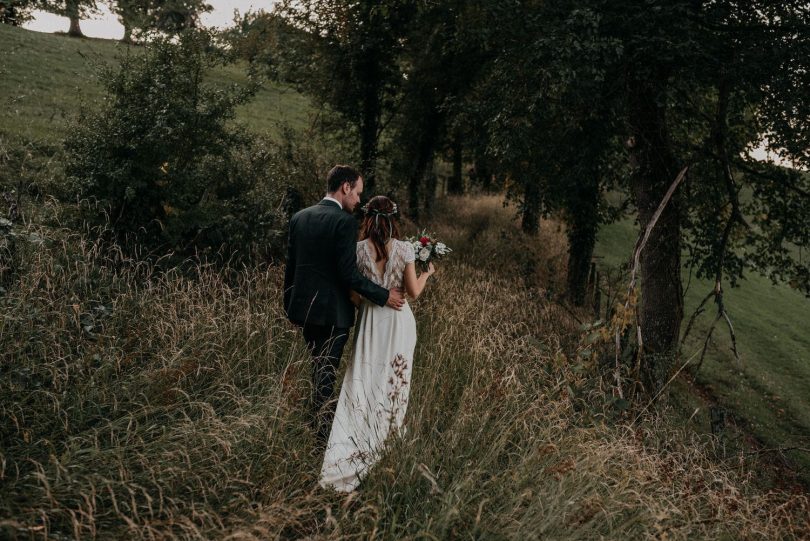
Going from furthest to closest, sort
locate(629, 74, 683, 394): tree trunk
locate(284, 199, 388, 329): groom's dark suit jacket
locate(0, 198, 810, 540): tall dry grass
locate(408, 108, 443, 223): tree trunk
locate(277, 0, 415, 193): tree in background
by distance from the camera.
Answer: locate(408, 108, 443, 223): tree trunk < locate(277, 0, 415, 193): tree in background < locate(629, 74, 683, 394): tree trunk < locate(284, 199, 388, 329): groom's dark suit jacket < locate(0, 198, 810, 540): tall dry grass

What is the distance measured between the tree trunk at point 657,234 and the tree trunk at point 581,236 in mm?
2829

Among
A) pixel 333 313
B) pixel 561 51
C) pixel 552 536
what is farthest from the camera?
pixel 561 51

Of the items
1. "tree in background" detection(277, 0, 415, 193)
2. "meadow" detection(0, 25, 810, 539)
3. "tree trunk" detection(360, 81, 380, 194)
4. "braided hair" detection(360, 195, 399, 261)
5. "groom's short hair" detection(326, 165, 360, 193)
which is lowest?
"meadow" detection(0, 25, 810, 539)

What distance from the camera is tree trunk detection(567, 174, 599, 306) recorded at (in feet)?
43.4

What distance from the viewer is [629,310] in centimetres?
596

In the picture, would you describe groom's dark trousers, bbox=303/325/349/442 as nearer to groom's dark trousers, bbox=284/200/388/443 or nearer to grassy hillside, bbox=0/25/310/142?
groom's dark trousers, bbox=284/200/388/443

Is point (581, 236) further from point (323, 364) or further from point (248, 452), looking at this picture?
point (248, 452)

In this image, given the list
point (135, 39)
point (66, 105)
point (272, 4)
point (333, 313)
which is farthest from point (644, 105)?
point (66, 105)

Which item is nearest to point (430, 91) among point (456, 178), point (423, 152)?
point (423, 152)

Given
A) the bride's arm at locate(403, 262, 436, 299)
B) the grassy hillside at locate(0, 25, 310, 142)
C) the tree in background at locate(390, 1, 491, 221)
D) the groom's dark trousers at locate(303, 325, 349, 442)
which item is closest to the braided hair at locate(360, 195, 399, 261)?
the bride's arm at locate(403, 262, 436, 299)

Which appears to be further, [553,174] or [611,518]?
[553,174]

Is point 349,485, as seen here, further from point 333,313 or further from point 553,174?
point 553,174

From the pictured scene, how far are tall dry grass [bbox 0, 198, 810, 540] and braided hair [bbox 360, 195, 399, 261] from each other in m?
1.25

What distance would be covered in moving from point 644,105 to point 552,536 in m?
7.67
